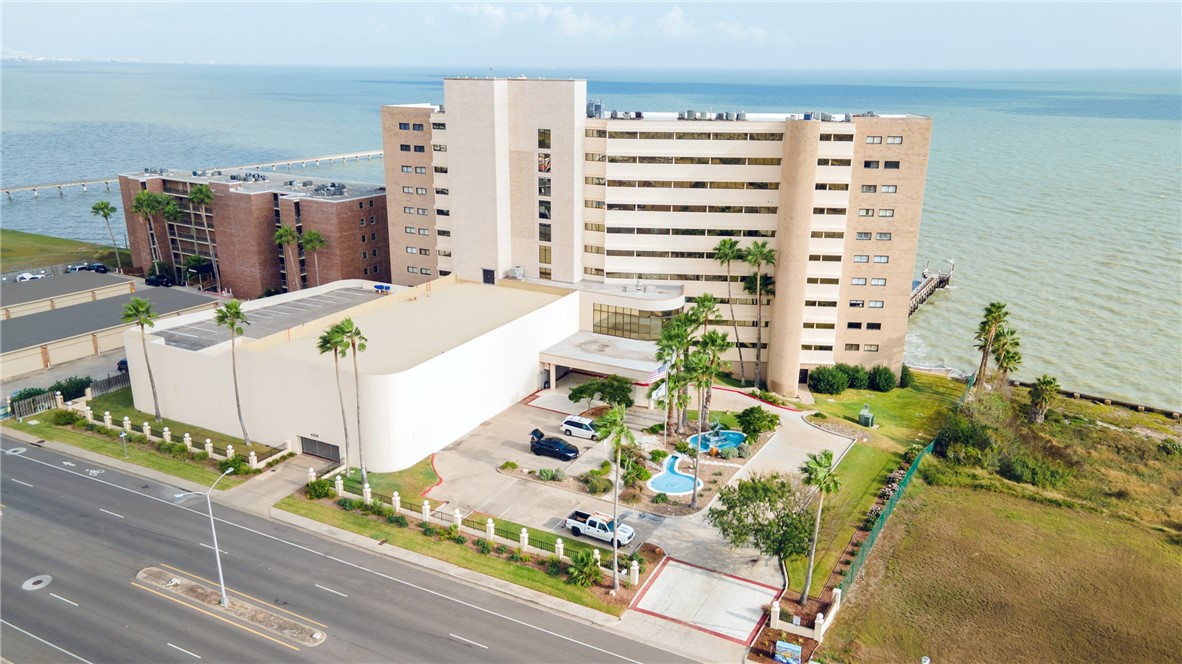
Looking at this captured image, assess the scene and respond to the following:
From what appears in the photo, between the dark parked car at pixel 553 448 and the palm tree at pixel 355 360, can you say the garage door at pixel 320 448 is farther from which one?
the dark parked car at pixel 553 448

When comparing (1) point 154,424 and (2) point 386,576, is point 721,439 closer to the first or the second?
(2) point 386,576

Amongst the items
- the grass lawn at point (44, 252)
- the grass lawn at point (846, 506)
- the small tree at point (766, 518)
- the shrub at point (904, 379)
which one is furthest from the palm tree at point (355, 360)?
the grass lawn at point (44, 252)

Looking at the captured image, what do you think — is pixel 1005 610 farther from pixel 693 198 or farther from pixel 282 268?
pixel 282 268

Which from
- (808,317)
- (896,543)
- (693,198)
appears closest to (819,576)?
(896,543)

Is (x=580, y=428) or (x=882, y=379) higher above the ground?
(x=580, y=428)

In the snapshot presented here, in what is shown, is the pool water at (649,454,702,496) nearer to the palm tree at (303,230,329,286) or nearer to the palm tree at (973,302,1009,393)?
the palm tree at (973,302,1009,393)

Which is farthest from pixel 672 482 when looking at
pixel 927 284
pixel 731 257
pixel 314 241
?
pixel 927 284
